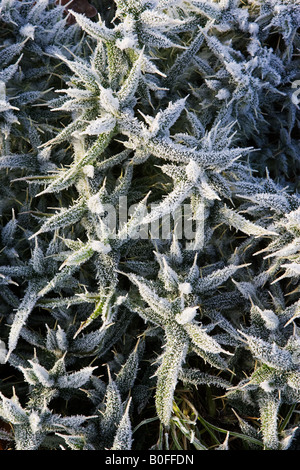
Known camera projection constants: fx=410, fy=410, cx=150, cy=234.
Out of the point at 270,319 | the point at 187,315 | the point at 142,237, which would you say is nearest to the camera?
the point at 187,315

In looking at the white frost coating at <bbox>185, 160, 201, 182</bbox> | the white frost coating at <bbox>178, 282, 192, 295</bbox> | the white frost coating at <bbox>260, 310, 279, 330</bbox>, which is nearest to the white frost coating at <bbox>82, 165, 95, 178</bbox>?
the white frost coating at <bbox>185, 160, 201, 182</bbox>

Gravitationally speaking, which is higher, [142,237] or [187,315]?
[142,237]

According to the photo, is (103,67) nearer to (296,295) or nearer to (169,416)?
(296,295)

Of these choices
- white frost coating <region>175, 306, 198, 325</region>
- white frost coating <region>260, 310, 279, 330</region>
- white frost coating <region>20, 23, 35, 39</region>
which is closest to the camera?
white frost coating <region>175, 306, 198, 325</region>

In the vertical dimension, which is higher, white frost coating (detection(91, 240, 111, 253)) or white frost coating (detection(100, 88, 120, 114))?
white frost coating (detection(100, 88, 120, 114))

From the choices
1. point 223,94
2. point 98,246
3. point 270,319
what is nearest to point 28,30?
point 223,94

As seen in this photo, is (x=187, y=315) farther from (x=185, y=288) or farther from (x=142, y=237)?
(x=142, y=237)

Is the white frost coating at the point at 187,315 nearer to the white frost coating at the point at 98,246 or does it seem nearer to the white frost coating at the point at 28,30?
the white frost coating at the point at 98,246

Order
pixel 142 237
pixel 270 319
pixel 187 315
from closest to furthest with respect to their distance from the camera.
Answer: pixel 187 315 → pixel 270 319 → pixel 142 237

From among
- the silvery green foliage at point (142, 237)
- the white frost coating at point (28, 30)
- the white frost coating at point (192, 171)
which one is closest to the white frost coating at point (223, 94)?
the silvery green foliage at point (142, 237)

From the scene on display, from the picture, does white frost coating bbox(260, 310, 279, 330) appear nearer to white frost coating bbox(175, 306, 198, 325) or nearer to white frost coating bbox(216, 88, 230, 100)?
white frost coating bbox(175, 306, 198, 325)
